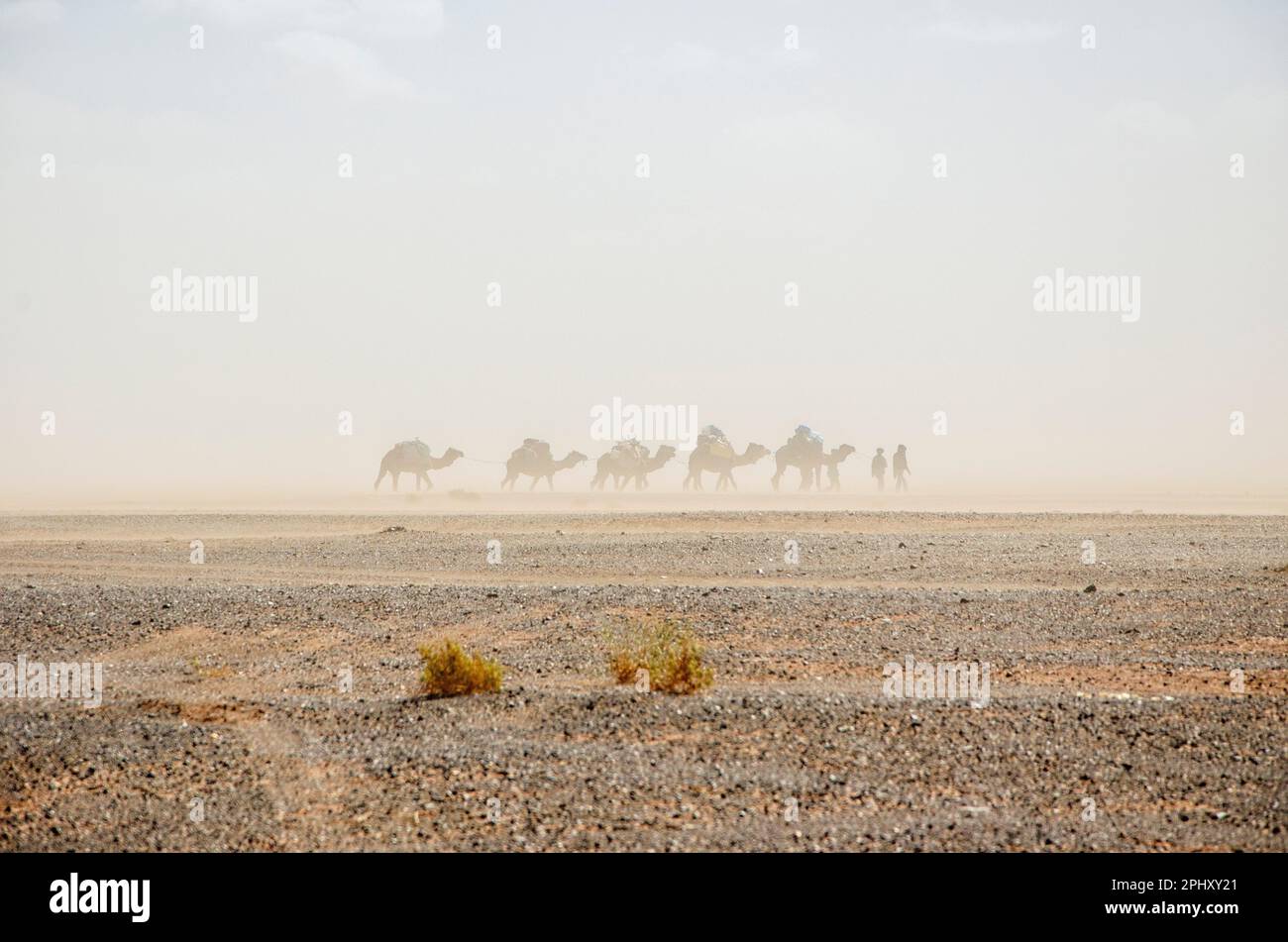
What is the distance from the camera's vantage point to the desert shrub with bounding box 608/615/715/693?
11242 mm

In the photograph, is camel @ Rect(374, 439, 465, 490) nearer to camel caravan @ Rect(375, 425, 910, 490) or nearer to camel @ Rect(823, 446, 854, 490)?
camel caravan @ Rect(375, 425, 910, 490)

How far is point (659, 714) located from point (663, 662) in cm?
120

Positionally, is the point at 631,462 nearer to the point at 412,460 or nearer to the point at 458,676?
the point at 412,460

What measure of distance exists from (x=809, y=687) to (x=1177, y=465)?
8846 cm

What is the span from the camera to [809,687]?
38.4 ft

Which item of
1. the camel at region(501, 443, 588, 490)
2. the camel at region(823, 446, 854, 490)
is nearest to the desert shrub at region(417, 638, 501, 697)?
the camel at region(823, 446, 854, 490)

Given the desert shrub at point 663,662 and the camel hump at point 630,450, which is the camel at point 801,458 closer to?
the camel hump at point 630,450

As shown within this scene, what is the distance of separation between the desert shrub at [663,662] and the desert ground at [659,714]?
0.21 m

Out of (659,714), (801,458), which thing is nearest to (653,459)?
(801,458)

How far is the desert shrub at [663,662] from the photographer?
1124cm

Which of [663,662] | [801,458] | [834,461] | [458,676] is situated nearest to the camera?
[458,676]

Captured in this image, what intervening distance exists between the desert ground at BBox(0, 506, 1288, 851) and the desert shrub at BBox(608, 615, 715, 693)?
0.21m

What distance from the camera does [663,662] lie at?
37.6ft

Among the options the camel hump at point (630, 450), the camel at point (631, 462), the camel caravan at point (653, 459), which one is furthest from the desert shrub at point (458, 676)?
the camel hump at point (630, 450)
